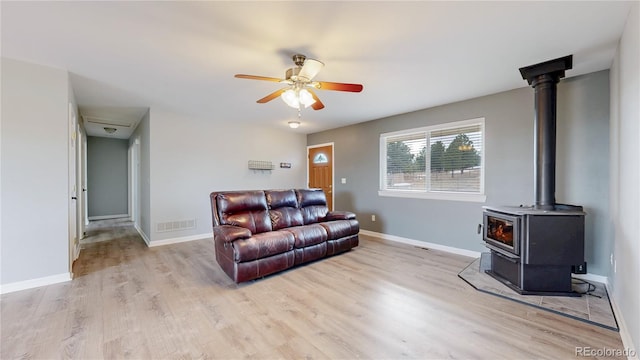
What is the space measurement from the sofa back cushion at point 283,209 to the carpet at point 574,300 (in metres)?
2.36

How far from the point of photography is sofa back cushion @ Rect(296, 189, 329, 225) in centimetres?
434

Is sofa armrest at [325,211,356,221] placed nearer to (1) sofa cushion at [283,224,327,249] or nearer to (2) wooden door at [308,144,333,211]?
(1) sofa cushion at [283,224,327,249]

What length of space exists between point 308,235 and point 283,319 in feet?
4.75

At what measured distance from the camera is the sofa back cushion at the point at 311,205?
4.34 meters

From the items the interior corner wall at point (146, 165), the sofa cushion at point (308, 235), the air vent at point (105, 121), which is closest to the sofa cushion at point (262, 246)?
the sofa cushion at point (308, 235)

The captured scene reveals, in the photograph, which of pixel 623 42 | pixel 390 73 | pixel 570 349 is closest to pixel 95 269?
pixel 390 73

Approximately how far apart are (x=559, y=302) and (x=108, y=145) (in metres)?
10.1

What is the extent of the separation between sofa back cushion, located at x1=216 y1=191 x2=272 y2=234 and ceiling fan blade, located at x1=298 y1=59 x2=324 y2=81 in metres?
1.94

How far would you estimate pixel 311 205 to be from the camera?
454 centimetres

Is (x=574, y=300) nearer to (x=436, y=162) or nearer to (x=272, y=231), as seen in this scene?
(x=436, y=162)

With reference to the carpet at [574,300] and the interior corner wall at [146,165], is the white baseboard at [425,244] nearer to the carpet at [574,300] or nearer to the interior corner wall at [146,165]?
the carpet at [574,300]

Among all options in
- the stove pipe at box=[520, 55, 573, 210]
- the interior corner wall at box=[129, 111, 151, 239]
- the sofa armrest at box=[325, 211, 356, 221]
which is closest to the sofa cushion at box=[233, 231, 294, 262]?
the sofa armrest at box=[325, 211, 356, 221]

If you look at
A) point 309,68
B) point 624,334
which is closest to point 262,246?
point 309,68

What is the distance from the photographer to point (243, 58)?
2707 millimetres
